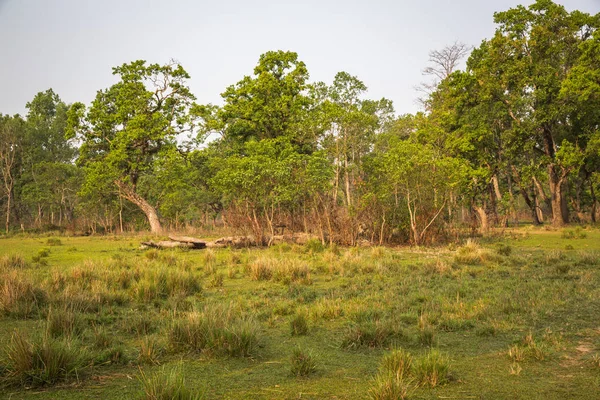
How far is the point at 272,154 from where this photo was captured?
3102cm

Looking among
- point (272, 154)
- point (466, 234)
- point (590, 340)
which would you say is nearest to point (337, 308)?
point (590, 340)

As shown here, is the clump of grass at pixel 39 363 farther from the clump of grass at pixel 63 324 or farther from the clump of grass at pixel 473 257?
the clump of grass at pixel 473 257

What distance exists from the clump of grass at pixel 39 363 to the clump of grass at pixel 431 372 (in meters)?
3.69

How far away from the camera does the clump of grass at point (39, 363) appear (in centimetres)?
475

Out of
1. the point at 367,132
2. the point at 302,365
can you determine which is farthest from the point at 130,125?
the point at 302,365

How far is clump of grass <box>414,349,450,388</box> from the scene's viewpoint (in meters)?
4.76

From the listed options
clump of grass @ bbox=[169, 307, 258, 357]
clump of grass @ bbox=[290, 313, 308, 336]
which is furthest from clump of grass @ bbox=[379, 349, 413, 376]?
clump of grass @ bbox=[290, 313, 308, 336]

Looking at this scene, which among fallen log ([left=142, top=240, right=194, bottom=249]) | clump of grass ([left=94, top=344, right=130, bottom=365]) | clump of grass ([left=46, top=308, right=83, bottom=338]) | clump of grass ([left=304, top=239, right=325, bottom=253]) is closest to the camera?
clump of grass ([left=94, top=344, right=130, bottom=365])

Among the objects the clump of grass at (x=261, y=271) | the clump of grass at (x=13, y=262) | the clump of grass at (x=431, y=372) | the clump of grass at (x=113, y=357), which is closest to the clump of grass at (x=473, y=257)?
the clump of grass at (x=261, y=271)

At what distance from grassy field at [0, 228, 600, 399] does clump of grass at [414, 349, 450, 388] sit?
1 centimetres

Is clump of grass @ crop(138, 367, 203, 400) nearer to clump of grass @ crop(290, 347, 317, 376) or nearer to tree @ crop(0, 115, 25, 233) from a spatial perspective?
clump of grass @ crop(290, 347, 317, 376)

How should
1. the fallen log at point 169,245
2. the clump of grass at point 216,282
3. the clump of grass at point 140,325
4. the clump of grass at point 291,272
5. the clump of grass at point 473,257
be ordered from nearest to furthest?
the clump of grass at point 140,325 < the clump of grass at point 216,282 < the clump of grass at point 291,272 < the clump of grass at point 473,257 < the fallen log at point 169,245

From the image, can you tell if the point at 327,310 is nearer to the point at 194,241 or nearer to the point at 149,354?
the point at 149,354

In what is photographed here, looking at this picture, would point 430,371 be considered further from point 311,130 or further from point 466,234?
point 311,130
